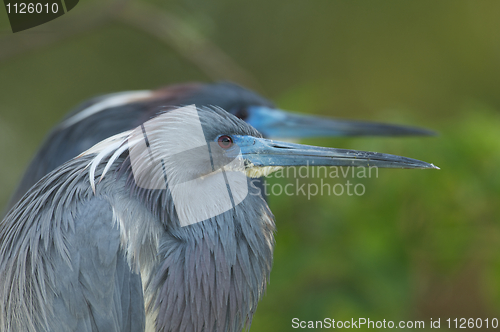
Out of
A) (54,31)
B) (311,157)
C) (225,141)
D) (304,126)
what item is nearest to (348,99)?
(304,126)

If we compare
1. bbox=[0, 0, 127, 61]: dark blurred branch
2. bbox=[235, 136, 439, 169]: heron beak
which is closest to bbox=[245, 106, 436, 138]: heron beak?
bbox=[0, 0, 127, 61]: dark blurred branch

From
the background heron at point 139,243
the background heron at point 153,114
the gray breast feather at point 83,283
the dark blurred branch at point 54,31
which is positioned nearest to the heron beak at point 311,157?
the background heron at point 139,243

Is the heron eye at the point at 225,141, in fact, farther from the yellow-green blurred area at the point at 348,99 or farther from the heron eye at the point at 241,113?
the heron eye at the point at 241,113

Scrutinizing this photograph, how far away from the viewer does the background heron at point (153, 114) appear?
2762mm

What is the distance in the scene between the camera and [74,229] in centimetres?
159

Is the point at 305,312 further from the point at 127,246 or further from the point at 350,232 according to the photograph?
the point at 127,246

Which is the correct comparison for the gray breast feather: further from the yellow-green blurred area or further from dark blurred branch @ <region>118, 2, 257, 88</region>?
dark blurred branch @ <region>118, 2, 257, 88</region>

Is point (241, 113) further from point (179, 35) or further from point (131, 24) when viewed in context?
point (131, 24)

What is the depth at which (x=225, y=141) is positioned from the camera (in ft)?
5.83

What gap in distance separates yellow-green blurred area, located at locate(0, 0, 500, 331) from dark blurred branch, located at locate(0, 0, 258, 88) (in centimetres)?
1

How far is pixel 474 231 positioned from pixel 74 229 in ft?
7.23

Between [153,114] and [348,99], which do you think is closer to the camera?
[153,114]

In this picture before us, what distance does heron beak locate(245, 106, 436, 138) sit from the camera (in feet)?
10.3

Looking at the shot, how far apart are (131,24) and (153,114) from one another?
1284 mm
